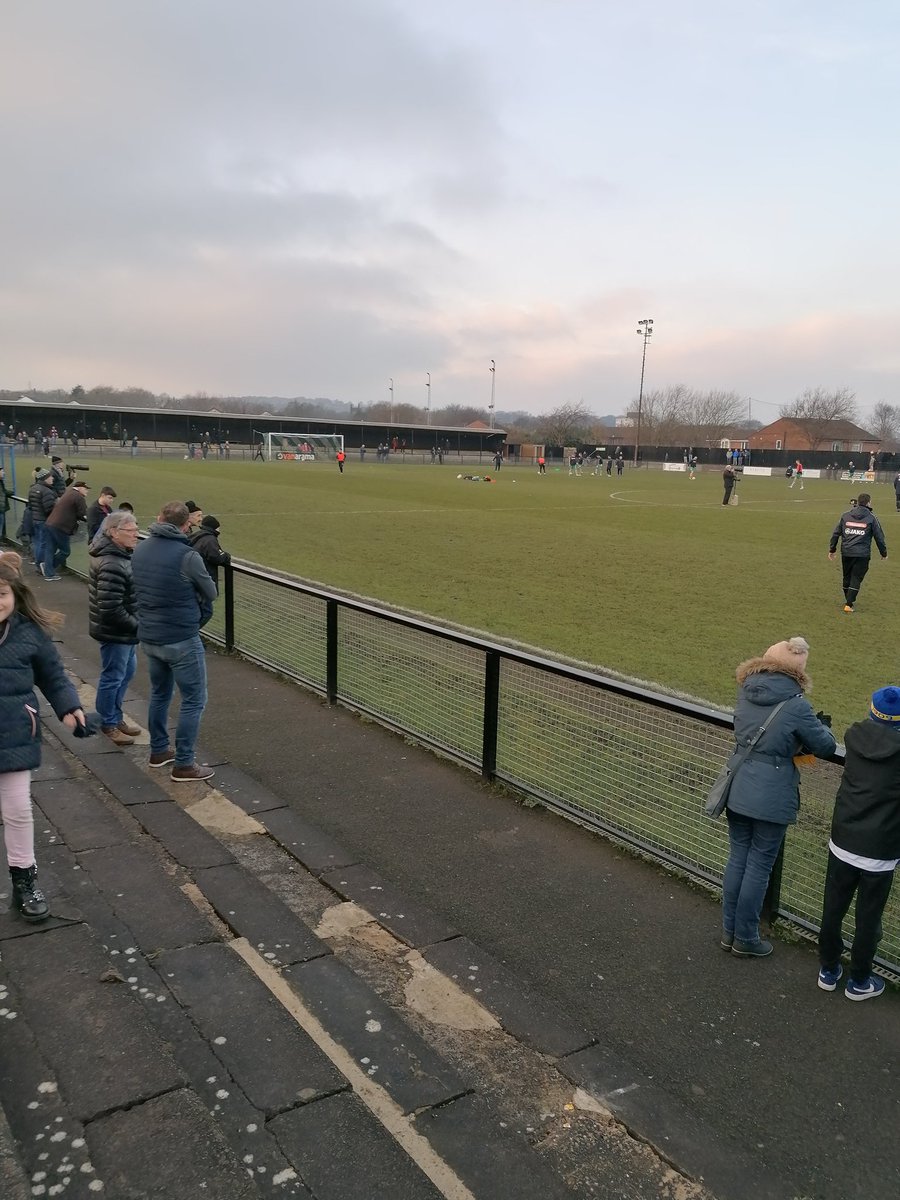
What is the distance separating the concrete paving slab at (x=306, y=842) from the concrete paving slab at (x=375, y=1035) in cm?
90

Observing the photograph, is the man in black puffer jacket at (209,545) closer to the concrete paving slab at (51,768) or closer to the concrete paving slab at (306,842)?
the concrete paving slab at (51,768)

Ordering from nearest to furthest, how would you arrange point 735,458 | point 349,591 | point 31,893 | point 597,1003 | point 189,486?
point 597,1003 → point 31,893 → point 349,591 → point 189,486 → point 735,458

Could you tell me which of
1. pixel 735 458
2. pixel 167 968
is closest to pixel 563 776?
pixel 167 968

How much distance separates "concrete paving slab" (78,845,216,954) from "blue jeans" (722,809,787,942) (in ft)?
7.77

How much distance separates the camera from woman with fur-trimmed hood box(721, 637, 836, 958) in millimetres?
3633

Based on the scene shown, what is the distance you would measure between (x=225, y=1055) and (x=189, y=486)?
33.1 m

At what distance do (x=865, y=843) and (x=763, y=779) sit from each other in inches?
18.3

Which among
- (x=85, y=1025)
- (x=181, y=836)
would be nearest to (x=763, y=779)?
(x=85, y=1025)

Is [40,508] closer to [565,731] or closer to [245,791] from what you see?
[245,791]

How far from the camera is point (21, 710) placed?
3738 mm

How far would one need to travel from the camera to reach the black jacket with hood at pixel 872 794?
332 centimetres

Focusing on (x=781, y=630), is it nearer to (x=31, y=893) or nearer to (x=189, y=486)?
(x=31, y=893)

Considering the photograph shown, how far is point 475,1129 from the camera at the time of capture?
8.84 ft

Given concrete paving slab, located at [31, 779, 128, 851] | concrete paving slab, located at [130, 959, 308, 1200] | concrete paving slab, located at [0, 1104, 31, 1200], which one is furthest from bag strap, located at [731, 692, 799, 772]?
concrete paving slab, located at [31, 779, 128, 851]
